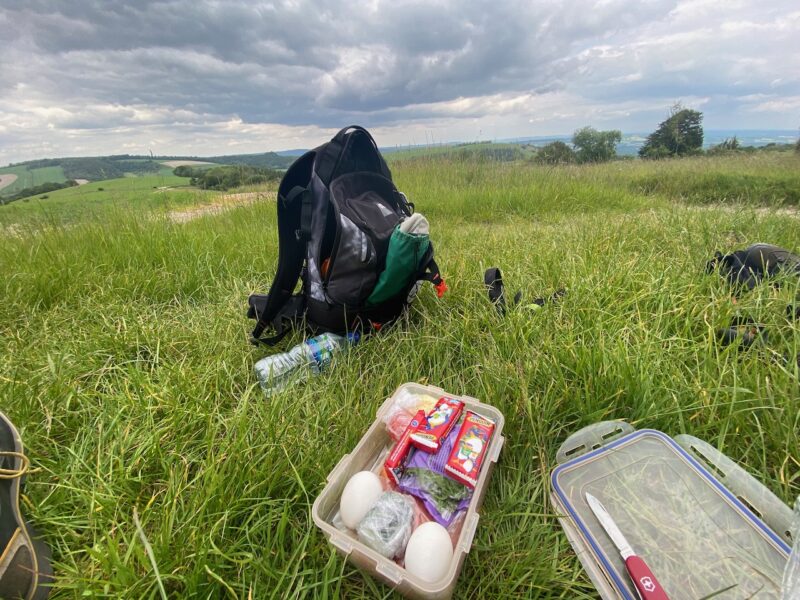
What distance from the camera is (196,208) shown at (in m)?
5.24

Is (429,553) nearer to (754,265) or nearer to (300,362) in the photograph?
(300,362)

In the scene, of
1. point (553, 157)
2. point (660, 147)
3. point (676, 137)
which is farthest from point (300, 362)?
point (660, 147)

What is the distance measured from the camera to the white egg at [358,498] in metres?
0.93

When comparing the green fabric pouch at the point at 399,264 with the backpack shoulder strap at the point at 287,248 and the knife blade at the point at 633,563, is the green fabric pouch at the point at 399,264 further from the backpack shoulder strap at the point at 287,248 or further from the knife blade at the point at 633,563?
the knife blade at the point at 633,563

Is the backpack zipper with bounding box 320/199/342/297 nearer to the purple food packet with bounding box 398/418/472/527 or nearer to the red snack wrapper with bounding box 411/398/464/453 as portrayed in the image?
the red snack wrapper with bounding box 411/398/464/453

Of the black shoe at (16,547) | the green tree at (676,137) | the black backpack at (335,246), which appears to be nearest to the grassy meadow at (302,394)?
the black shoe at (16,547)

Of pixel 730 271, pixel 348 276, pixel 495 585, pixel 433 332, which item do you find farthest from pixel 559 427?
pixel 730 271

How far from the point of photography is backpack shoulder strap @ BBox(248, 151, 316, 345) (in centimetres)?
177

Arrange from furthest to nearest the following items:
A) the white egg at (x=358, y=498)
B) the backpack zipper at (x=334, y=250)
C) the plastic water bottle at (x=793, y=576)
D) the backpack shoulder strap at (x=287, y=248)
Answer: the backpack shoulder strap at (x=287, y=248) < the backpack zipper at (x=334, y=250) < the white egg at (x=358, y=498) < the plastic water bottle at (x=793, y=576)

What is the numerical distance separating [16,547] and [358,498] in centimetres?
80

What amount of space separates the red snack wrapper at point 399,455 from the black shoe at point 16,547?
0.84 m

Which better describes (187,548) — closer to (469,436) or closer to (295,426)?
(295,426)

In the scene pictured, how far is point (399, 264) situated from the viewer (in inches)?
62.3

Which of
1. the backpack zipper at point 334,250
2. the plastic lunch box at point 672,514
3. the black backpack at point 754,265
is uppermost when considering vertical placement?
the backpack zipper at point 334,250
